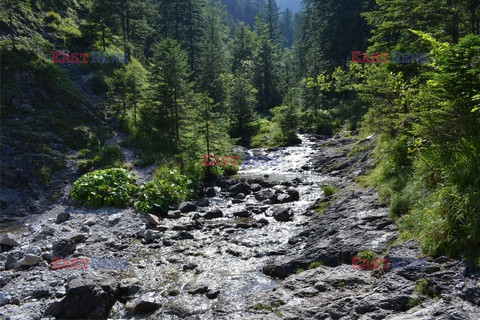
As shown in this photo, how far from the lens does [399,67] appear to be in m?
13.9

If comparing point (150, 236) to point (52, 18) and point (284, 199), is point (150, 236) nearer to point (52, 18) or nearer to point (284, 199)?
point (284, 199)

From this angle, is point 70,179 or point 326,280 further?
point 70,179

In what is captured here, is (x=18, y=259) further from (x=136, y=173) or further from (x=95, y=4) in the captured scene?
(x=95, y=4)

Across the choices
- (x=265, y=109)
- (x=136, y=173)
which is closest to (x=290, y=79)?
(x=265, y=109)

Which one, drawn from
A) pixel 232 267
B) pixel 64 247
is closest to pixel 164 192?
pixel 64 247

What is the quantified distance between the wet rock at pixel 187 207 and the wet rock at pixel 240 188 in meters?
3.05

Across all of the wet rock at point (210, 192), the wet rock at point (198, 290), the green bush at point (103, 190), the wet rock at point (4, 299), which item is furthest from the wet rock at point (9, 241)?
the wet rock at point (210, 192)

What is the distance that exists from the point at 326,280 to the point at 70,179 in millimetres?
14092

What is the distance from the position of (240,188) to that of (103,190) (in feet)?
22.9

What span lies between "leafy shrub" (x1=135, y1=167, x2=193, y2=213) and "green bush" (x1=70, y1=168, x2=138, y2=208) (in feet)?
2.28

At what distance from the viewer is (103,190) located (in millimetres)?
15594

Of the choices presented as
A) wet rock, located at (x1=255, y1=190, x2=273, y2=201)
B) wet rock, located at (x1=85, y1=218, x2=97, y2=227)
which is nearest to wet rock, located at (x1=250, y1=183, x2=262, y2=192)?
wet rock, located at (x1=255, y1=190, x2=273, y2=201)

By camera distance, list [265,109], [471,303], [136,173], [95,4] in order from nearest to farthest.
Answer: [471,303], [136,173], [95,4], [265,109]

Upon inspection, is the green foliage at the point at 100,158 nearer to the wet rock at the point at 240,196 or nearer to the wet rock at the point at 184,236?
the wet rock at the point at 240,196
